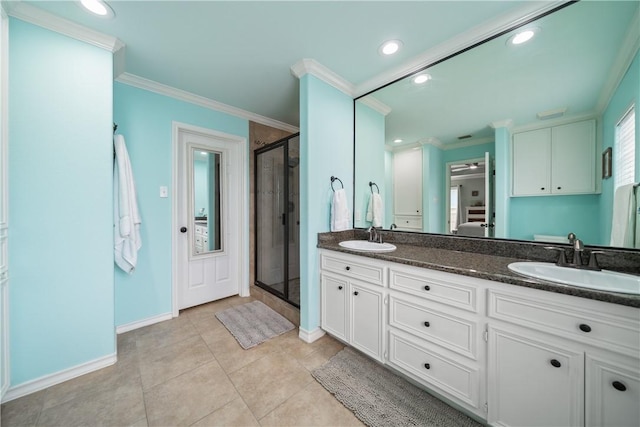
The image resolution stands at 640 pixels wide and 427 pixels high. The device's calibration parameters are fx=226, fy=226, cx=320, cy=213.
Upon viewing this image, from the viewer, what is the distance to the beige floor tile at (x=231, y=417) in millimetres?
1197

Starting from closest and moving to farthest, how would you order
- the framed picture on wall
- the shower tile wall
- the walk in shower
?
the framed picture on wall → the walk in shower → the shower tile wall

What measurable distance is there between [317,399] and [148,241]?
6.68 ft

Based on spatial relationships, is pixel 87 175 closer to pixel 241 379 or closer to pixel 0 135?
pixel 0 135

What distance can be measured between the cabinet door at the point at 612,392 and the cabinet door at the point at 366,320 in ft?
2.97

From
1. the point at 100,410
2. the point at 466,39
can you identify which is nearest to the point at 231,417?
the point at 100,410

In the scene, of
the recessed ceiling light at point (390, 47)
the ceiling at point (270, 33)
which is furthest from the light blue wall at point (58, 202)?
the recessed ceiling light at point (390, 47)

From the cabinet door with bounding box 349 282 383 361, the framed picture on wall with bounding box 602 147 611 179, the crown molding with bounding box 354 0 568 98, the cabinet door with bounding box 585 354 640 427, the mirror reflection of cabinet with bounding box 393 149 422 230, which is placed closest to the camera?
the cabinet door with bounding box 585 354 640 427

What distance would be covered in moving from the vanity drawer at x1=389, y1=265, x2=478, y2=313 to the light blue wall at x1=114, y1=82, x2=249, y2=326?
2.22 meters

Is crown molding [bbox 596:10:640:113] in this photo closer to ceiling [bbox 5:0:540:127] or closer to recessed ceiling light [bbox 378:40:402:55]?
ceiling [bbox 5:0:540:127]

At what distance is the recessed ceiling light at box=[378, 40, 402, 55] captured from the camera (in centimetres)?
163

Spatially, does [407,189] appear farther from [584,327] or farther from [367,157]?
[584,327]

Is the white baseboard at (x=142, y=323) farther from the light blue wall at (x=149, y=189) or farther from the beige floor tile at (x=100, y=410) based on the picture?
the beige floor tile at (x=100, y=410)

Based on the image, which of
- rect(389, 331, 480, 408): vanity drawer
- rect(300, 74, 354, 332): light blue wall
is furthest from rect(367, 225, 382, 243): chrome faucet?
rect(389, 331, 480, 408): vanity drawer

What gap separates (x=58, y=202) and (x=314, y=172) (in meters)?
1.73
